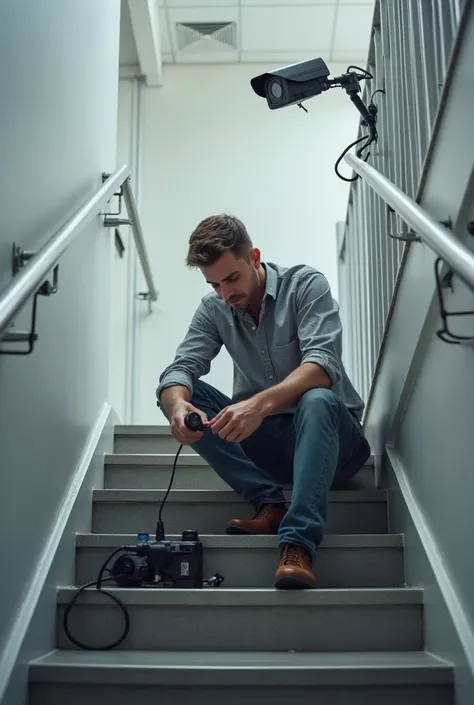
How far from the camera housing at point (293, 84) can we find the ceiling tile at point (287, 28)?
242 cm

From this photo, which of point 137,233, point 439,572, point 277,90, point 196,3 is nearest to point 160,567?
point 439,572

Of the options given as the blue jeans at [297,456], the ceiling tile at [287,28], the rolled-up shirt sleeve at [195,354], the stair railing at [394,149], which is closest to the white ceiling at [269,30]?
the ceiling tile at [287,28]

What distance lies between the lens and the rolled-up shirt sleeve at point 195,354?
2176 millimetres

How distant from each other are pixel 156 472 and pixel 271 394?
696 millimetres

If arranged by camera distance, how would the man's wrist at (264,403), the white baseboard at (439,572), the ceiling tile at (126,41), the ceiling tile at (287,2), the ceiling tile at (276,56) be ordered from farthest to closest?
the ceiling tile at (276,56), the ceiling tile at (287,2), the ceiling tile at (126,41), the man's wrist at (264,403), the white baseboard at (439,572)

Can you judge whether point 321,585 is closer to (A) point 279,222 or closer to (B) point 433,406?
(B) point 433,406

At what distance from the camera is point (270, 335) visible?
2.24 metres

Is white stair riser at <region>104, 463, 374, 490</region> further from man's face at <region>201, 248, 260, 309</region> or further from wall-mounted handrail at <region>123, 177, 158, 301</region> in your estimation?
wall-mounted handrail at <region>123, 177, 158, 301</region>

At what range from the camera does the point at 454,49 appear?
1.47m

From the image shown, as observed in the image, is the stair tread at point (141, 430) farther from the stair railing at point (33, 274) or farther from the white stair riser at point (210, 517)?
the stair railing at point (33, 274)

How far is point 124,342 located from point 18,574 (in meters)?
3.04

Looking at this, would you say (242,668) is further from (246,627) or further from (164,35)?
(164,35)

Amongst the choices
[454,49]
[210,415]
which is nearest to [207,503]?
[210,415]

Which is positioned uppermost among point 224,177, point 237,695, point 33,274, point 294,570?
point 224,177
